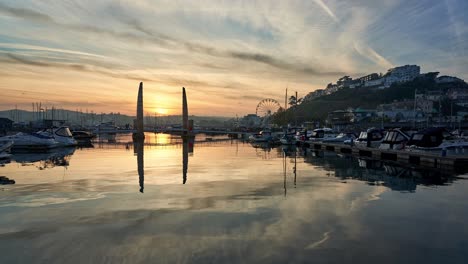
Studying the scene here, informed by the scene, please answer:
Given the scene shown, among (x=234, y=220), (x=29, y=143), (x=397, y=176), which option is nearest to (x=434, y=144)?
(x=397, y=176)

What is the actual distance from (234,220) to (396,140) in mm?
31470

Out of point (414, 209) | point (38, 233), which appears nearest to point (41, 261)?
point (38, 233)

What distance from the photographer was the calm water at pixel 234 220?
32.0 feet

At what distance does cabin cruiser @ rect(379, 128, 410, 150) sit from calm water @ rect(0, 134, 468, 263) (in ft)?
50.4

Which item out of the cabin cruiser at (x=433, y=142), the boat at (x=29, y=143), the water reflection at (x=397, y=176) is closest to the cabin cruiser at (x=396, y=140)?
the cabin cruiser at (x=433, y=142)

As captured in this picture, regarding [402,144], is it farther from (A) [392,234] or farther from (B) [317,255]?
(B) [317,255]

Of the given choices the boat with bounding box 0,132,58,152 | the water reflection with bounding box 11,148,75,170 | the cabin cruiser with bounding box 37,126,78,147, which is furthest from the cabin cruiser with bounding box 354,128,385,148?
the cabin cruiser with bounding box 37,126,78,147

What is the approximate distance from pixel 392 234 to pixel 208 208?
7.09 metres

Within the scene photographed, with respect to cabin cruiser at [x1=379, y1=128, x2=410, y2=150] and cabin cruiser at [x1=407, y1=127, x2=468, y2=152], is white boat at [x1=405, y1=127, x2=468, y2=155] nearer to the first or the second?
cabin cruiser at [x1=407, y1=127, x2=468, y2=152]

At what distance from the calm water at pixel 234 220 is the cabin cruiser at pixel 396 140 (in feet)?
50.4

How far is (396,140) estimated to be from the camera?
128ft

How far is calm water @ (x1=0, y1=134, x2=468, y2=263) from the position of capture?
9766 mm

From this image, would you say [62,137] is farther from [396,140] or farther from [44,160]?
[396,140]

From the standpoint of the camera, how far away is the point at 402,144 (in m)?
38.0
